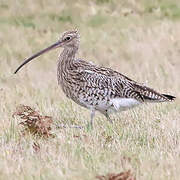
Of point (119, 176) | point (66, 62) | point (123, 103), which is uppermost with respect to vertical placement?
point (66, 62)

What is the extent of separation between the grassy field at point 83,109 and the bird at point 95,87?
205 millimetres

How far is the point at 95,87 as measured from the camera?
8977 mm

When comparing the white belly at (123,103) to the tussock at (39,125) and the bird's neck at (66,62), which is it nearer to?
the bird's neck at (66,62)

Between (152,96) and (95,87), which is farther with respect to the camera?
(152,96)

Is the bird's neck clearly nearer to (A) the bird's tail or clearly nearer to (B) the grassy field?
(B) the grassy field

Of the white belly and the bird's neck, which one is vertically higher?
A: the bird's neck

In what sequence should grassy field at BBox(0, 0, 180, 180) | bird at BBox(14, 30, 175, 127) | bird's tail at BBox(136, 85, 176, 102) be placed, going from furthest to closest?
bird's tail at BBox(136, 85, 176, 102) → bird at BBox(14, 30, 175, 127) → grassy field at BBox(0, 0, 180, 180)

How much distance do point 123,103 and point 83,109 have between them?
1243mm

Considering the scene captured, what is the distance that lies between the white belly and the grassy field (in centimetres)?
16

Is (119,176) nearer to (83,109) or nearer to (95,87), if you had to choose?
(95,87)

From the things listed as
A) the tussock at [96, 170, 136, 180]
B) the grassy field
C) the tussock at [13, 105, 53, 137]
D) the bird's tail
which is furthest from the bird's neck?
the tussock at [96, 170, 136, 180]

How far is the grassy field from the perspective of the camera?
21.2 feet

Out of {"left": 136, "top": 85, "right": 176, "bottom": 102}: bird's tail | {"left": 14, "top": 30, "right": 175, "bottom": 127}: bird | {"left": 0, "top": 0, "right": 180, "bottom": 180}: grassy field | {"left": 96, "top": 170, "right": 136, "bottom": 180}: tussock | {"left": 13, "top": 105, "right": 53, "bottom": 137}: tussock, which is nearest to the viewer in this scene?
{"left": 96, "top": 170, "right": 136, "bottom": 180}: tussock

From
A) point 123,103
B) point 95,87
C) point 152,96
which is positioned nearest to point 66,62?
point 95,87
